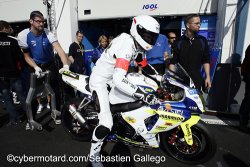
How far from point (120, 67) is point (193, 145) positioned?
1.48m

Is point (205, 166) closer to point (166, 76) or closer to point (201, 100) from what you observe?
point (201, 100)

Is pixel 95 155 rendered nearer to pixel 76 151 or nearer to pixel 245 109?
pixel 76 151

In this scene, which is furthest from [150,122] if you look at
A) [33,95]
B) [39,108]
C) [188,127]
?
[39,108]

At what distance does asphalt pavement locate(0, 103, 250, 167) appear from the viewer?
10.6ft

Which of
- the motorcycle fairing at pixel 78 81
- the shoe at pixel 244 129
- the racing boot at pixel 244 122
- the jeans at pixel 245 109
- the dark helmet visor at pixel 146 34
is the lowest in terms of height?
the shoe at pixel 244 129

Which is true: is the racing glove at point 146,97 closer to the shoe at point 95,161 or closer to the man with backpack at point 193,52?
the shoe at point 95,161

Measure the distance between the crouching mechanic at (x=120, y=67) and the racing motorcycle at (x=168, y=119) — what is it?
8.2 inches

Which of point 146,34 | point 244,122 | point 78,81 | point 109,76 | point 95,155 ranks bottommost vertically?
point 244,122

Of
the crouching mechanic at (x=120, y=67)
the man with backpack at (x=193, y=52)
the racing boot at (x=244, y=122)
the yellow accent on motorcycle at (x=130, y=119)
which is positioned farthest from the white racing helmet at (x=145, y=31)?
the racing boot at (x=244, y=122)

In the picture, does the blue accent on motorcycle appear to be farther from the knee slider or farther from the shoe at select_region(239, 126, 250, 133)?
the shoe at select_region(239, 126, 250, 133)

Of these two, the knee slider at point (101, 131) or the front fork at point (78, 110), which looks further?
the front fork at point (78, 110)

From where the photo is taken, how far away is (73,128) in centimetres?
397

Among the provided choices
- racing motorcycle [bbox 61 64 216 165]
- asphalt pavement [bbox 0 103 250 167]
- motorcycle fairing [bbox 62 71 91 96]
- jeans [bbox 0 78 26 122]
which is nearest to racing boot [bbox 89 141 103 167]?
asphalt pavement [bbox 0 103 250 167]

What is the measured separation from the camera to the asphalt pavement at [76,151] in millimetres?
3238
